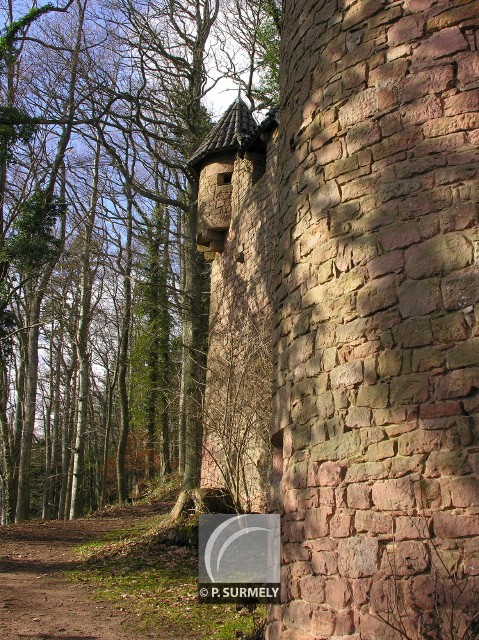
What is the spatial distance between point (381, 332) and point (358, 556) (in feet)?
4.05

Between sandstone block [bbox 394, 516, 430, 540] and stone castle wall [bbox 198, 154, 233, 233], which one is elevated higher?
stone castle wall [bbox 198, 154, 233, 233]

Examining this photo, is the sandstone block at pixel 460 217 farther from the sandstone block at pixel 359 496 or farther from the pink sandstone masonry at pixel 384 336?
the sandstone block at pixel 359 496

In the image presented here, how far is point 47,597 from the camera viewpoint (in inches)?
291

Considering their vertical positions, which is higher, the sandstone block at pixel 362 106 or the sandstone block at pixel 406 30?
the sandstone block at pixel 406 30

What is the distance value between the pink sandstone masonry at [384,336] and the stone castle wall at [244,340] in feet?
12.4

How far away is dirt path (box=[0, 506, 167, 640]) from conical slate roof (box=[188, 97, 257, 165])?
7420mm

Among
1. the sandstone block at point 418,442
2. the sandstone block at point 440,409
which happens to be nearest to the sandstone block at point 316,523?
the sandstone block at point 418,442

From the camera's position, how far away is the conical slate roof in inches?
495

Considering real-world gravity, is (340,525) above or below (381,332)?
below

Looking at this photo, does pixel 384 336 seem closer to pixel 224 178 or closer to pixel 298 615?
pixel 298 615

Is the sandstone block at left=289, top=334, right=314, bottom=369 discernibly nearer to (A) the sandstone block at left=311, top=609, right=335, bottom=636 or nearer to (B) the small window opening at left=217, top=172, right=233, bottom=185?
(A) the sandstone block at left=311, top=609, right=335, bottom=636

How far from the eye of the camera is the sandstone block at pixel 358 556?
3.61 metres

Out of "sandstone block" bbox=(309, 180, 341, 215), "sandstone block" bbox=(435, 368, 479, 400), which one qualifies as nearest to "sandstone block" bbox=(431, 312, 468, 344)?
Answer: "sandstone block" bbox=(435, 368, 479, 400)

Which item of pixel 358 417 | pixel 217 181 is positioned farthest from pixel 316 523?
pixel 217 181
